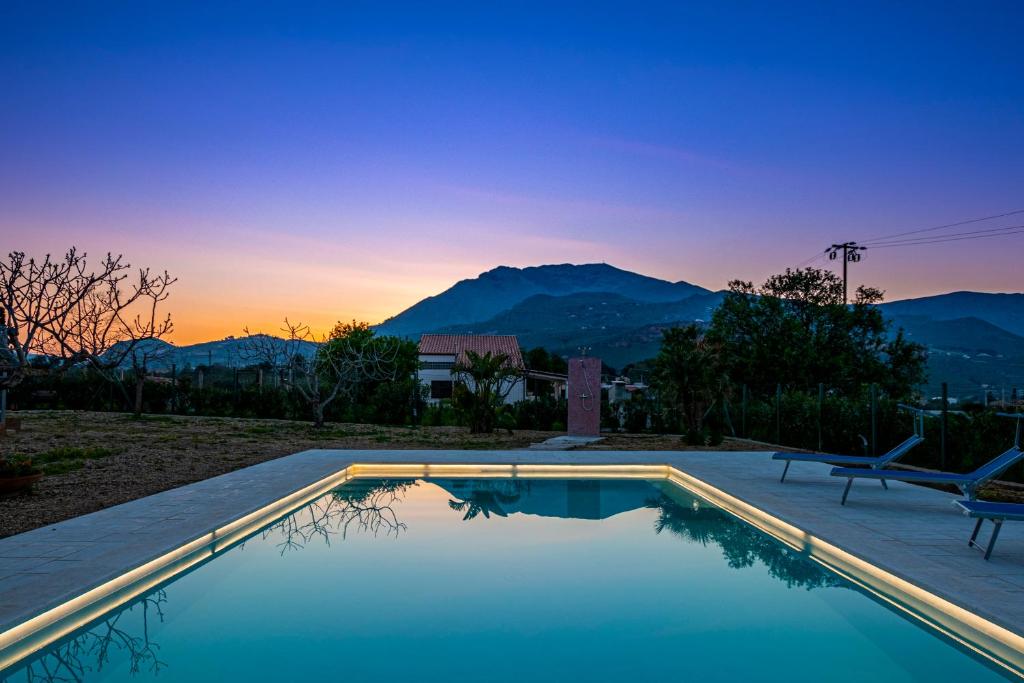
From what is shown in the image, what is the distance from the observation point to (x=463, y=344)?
51.9m

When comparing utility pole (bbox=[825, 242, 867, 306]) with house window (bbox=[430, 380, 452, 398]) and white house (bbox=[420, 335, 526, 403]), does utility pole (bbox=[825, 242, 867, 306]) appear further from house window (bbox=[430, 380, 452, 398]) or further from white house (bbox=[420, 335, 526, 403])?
house window (bbox=[430, 380, 452, 398])

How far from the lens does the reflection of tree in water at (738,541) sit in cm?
558

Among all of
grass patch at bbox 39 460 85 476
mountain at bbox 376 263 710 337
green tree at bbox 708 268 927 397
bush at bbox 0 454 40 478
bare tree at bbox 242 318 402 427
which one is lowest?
grass patch at bbox 39 460 85 476

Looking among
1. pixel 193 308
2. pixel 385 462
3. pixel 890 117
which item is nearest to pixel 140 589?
pixel 385 462

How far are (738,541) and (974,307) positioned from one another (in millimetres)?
99103

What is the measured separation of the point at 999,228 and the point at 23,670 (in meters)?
29.2

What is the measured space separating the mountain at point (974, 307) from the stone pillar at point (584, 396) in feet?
257

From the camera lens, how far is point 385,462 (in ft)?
36.1

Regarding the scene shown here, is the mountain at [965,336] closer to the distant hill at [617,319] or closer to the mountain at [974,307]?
the distant hill at [617,319]

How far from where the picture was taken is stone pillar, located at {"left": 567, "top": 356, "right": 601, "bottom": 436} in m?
16.3

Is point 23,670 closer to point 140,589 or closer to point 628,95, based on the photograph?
point 140,589

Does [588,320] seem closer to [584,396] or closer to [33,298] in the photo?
[584,396]

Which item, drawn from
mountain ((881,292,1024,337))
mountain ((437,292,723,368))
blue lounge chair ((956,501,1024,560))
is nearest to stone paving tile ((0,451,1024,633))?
blue lounge chair ((956,501,1024,560))

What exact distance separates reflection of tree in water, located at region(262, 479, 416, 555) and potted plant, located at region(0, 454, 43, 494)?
275cm
